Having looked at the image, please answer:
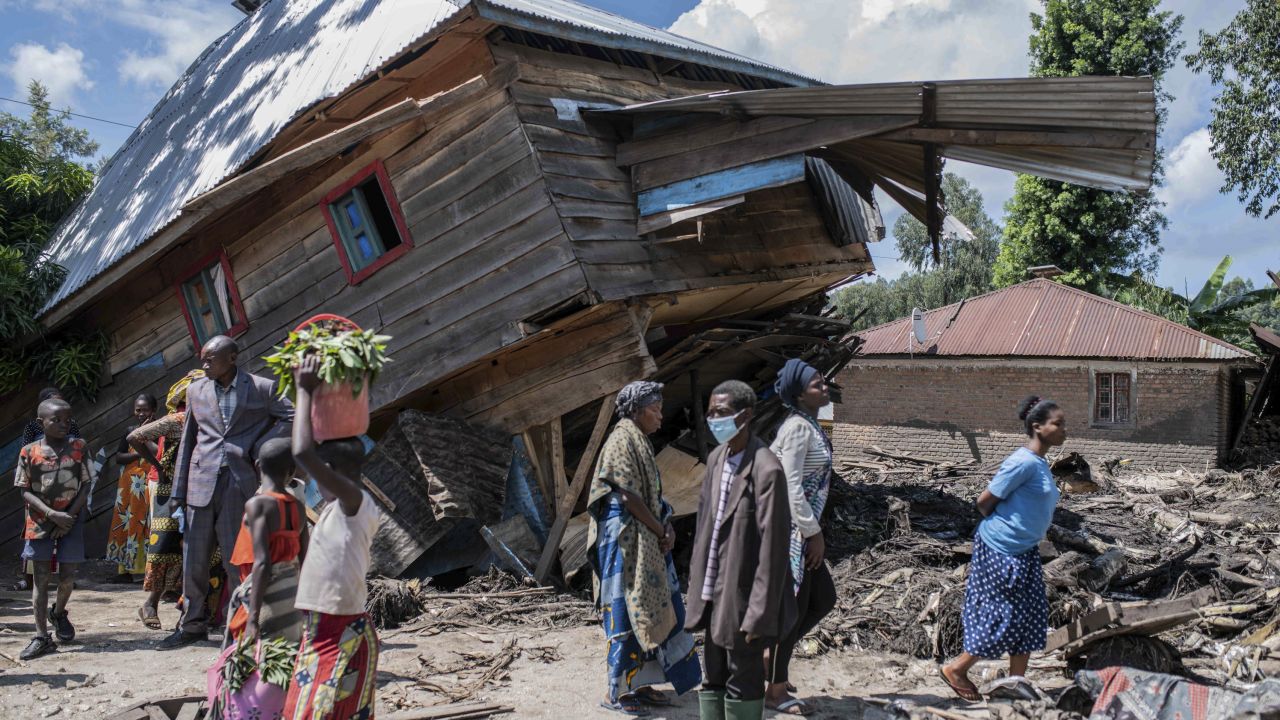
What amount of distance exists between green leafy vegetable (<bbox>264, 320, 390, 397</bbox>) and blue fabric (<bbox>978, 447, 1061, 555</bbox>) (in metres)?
3.20

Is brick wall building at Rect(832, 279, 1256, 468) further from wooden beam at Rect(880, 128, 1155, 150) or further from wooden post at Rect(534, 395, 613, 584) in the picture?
wooden beam at Rect(880, 128, 1155, 150)

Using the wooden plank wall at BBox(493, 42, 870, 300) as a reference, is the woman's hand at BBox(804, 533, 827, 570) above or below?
below

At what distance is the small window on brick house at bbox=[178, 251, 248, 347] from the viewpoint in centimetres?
919

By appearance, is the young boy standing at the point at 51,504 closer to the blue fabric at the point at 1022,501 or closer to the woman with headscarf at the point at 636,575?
the woman with headscarf at the point at 636,575

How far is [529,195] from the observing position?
24.8 feet

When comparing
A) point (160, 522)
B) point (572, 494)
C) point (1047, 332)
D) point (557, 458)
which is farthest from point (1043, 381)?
point (160, 522)

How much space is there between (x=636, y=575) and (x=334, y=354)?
7.37 feet

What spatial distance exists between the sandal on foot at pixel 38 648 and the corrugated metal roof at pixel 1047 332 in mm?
14631

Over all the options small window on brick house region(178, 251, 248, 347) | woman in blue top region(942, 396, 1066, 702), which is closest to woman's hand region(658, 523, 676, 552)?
woman in blue top region(942, 396, 1066, 702)

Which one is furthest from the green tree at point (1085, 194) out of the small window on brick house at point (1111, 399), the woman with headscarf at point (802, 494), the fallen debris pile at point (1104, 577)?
the woman with headscarf at point (802, 494)

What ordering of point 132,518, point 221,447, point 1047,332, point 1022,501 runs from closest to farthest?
point 1022,501, point 221,447, point 132,518, point 1047,332

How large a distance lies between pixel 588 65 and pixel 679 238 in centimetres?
198

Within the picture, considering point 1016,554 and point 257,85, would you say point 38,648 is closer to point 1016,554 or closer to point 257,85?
point 1016,554

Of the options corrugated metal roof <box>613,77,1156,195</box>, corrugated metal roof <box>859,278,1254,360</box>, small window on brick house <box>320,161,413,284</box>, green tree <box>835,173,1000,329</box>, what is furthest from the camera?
green tree <box>835,173,1000,329</box>
